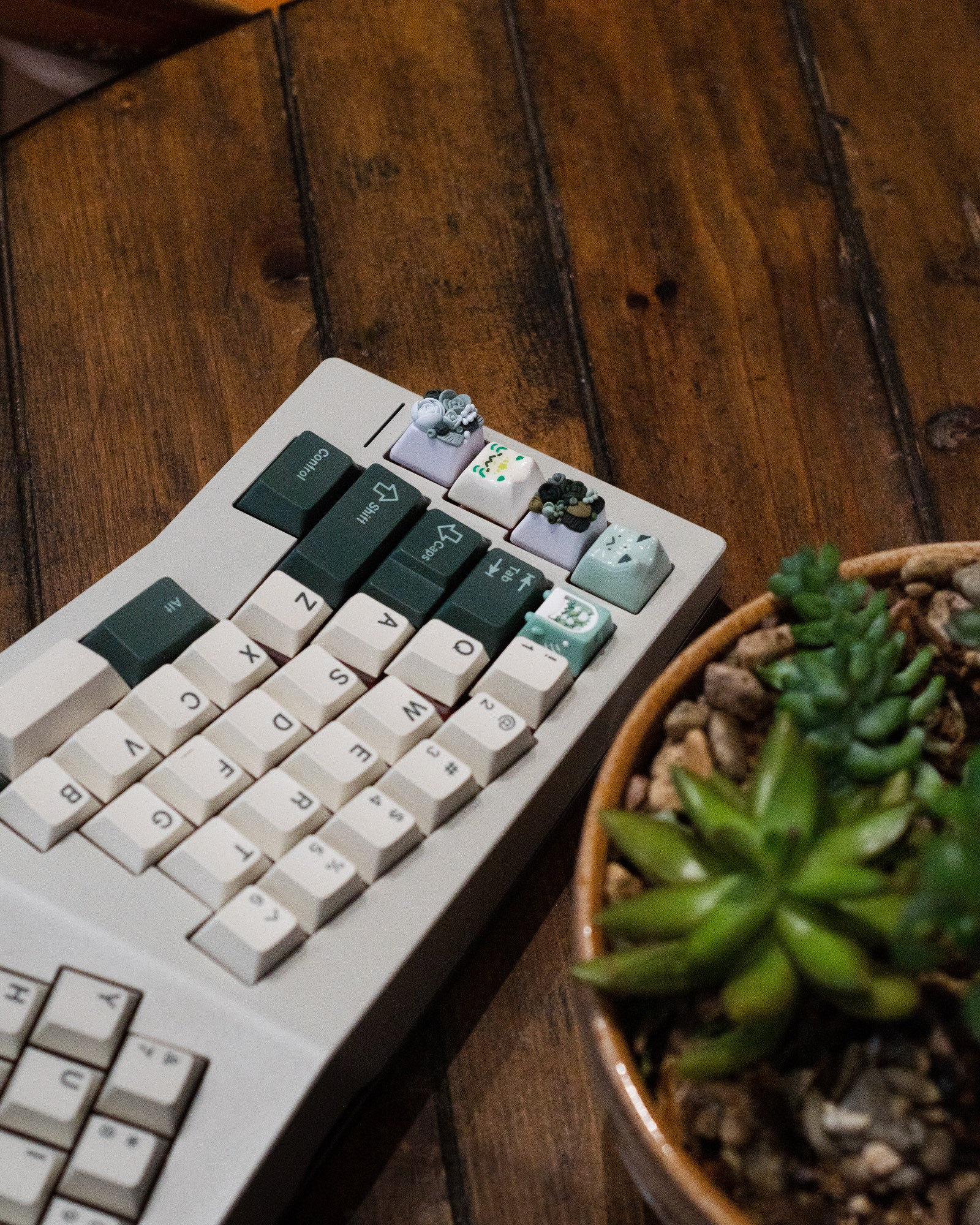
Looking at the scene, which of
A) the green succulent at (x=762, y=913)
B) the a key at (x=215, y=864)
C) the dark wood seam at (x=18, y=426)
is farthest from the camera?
the dark wood seam at (x=18, y=426)

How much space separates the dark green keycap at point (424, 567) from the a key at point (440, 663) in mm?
16

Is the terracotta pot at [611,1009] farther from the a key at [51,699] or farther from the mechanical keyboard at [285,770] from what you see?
the a key at [51,699]

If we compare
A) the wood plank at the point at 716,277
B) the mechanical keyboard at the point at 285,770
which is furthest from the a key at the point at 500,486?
the wood plank at the point at 716,277

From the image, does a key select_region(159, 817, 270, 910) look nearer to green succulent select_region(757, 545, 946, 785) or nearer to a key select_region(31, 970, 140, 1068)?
a key select_region(31, 970, 140, 1068)

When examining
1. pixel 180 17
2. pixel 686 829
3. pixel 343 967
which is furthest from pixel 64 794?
pixel 180 17

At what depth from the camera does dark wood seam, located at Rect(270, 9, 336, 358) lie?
0.66 meters

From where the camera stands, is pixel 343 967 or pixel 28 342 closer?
pixel 343 967

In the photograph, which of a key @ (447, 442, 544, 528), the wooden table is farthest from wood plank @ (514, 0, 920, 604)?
a key @ (447, 442, 544, 528)

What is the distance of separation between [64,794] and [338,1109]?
0.16 metres

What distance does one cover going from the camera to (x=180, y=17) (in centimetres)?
71

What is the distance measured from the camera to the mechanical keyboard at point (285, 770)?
41 centimetres

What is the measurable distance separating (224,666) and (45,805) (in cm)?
9

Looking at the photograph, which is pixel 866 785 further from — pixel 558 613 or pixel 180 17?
pixel 180 17

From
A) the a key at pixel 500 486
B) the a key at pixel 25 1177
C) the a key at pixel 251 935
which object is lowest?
the a key at pixel 25 1177
